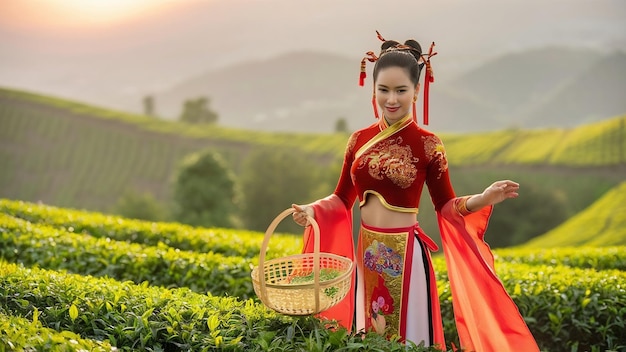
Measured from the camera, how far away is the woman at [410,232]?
3.10 meters

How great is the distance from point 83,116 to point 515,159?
31.3 m

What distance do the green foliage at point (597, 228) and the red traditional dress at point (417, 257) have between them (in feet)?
40.2

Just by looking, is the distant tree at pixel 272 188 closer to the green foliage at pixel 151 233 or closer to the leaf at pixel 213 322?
the green foliage at pixel 151 233

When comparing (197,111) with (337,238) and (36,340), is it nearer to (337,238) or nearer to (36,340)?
(337,238)

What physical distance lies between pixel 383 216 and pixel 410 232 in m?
0.16

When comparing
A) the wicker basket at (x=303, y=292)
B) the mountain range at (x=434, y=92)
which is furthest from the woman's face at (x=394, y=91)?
the mountain range at (x=434, y=92)

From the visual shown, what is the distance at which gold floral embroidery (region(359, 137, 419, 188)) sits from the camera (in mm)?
3072

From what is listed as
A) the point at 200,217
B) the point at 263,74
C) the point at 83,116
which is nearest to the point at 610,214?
the point at 200,217

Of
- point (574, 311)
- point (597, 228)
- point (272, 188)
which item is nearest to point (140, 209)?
point (272, 188)

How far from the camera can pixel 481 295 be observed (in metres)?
3.19

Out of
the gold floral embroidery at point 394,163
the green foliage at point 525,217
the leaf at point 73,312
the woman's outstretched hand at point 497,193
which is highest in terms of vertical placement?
the gold floral embroidery at point 394,163

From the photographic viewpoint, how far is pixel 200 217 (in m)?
22.4

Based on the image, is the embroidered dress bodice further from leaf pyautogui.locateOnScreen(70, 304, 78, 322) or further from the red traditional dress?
leaf pyautogui.locateOnScreen(70, 304, 78, 322)

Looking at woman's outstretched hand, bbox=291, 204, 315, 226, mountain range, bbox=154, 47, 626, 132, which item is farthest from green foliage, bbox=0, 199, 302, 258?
mountain range, bbox=154, 47, 626, 132
